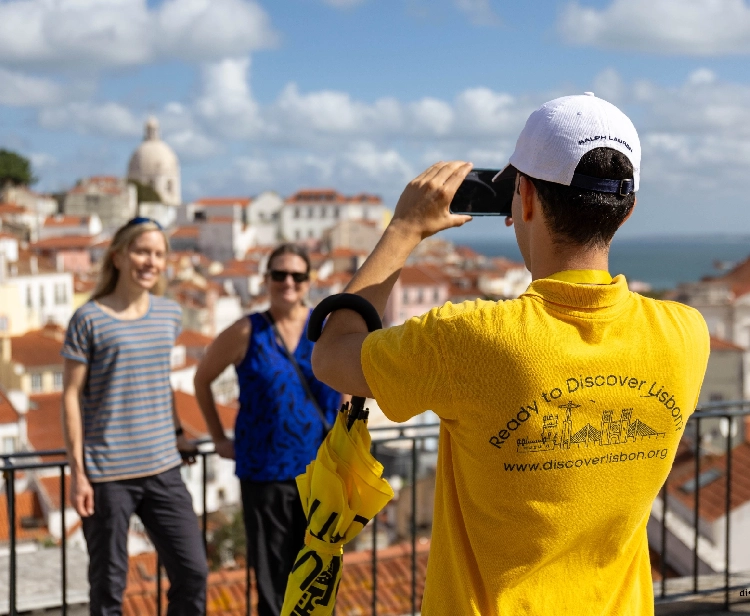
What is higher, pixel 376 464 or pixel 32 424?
pixel 376 464

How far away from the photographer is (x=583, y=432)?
164 centimetres

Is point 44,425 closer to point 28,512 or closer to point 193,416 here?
point 193,416

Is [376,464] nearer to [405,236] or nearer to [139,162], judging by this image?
[405,236]

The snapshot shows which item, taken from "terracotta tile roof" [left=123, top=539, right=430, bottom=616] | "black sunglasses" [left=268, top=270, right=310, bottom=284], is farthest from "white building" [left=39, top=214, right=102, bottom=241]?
"black sunglasses" [left=268, top=270, right=310, bottom=284]

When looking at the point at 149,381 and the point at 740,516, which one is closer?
the point at 149,381

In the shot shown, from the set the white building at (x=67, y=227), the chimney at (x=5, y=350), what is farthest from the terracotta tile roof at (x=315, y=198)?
the chimney at (x=5, y=350)

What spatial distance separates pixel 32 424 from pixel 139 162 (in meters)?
98.7

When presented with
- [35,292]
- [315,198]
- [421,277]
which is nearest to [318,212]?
[315,198]


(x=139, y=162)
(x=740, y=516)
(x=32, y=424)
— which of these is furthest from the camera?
(x=139, y=162)

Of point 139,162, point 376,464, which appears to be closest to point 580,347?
point 376,464

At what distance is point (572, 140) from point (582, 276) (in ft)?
0.80

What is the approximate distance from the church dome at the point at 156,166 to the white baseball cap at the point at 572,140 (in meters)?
127

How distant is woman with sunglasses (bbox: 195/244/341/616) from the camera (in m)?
3.68

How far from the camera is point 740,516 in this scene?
1770cm
